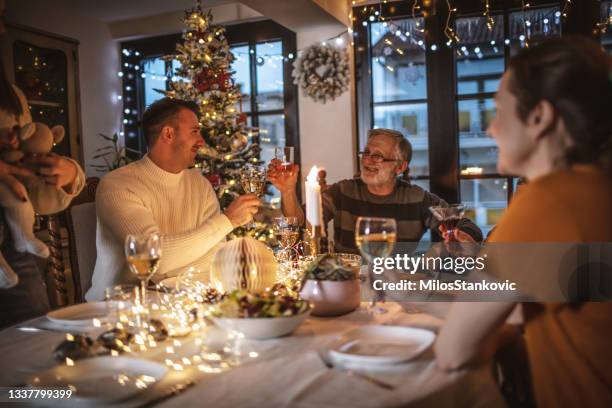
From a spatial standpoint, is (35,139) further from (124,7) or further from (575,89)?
(124,7)

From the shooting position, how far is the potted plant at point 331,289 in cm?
138

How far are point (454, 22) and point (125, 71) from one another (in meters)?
2.81

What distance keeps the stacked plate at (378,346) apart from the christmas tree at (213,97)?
111 inches

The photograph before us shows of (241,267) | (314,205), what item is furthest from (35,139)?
(314,205)

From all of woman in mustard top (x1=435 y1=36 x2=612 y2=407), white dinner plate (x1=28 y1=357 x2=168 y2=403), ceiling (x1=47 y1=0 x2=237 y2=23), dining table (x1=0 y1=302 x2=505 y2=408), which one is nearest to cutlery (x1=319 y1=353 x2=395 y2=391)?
dining table (x1=0 y1=302 x2=505 y2=408)

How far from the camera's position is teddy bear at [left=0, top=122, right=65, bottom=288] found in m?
1.40

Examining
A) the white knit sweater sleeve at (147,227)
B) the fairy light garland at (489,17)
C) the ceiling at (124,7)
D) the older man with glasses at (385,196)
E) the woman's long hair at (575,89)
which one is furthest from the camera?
the ceiling at (124,7)

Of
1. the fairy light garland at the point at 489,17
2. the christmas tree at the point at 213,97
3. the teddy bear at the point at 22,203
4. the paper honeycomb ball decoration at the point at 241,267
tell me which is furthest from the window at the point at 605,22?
the teddy bear at the point at 22,203

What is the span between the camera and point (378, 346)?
1120 mm

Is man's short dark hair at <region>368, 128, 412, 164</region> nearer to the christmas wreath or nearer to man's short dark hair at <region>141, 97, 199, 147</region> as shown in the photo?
man's short dark hair at <region>141, 97, 199, 147</region>

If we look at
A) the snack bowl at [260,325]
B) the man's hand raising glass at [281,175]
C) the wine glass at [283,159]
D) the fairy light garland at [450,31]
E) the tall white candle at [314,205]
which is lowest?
the snack bowl at [260,325]

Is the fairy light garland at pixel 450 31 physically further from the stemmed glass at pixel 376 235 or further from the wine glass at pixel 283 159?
the stemmed glass at pixel 376 235

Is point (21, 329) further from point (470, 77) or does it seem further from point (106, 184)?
point (470, 77)

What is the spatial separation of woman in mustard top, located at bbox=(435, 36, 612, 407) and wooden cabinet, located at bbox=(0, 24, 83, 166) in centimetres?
327
